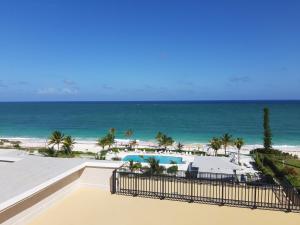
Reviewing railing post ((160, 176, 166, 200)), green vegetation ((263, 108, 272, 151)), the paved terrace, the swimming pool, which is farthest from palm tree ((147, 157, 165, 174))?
green vegetation ((263, 108, 272, 151))

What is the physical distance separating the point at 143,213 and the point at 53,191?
2750mm

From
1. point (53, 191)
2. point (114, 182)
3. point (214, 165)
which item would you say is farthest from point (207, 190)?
point (214, 165)

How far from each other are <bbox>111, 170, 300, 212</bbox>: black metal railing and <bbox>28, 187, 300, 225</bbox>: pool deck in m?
0.29

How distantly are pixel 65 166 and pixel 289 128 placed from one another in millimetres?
70251

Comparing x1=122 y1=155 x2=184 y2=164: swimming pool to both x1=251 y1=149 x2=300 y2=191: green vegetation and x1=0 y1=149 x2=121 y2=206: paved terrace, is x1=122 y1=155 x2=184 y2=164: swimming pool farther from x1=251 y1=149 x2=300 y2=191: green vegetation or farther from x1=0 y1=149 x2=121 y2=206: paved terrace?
x1=0 y1=149 x2=121 y2=206: paved terrace

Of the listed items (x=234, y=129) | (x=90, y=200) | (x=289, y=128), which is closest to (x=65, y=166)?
(x=90, y=200)

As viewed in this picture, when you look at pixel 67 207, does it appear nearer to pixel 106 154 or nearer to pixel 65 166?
pixel 65 166

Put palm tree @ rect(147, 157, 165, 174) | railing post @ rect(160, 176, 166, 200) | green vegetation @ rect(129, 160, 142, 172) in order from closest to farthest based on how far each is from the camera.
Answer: railing post @ rect(160, 176, 166, 200) < green vegetation @ rect(129, 160, 142, 172) < palm tree @ rect(147, 157, 165, 174)

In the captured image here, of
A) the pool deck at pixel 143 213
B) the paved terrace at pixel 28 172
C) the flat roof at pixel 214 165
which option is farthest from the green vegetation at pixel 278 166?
the paved terrace at pixel 28 172

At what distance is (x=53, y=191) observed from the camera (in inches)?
331

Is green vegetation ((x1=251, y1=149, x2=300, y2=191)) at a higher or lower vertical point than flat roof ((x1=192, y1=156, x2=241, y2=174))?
lower

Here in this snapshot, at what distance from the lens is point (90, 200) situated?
29.1ft

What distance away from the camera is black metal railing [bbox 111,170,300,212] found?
338 inches

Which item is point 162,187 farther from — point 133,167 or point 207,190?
point 133,167
